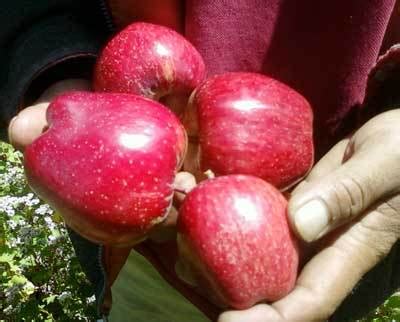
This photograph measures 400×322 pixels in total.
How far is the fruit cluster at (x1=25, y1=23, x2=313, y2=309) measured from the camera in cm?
106

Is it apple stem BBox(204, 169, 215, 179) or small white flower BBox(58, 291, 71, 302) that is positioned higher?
apple stem BBox(204, 169, 215, 179)

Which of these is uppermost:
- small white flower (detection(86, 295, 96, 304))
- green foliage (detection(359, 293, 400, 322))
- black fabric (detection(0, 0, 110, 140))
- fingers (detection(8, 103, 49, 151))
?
black fabric (detection(0, 0, 110, 140))

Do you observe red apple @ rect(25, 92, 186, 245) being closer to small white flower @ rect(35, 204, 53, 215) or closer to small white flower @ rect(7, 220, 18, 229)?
small white flower @ rect(35, 204, 53, 215)

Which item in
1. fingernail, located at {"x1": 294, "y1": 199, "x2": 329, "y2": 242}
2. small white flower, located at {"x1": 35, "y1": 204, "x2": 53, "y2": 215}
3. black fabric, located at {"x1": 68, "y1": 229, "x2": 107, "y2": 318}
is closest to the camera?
fingernail, located at {"x1": 294, "y1": 199, "x2": 329, "y2": 242}

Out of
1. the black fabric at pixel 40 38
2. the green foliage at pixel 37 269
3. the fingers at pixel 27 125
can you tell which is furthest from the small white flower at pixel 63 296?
the fingers at pixel 27 125

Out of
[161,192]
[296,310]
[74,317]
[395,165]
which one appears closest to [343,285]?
[296,310]

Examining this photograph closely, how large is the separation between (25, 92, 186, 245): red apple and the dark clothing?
0.63 feet

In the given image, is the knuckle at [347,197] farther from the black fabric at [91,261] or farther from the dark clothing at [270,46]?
the black fabric at [91,261]

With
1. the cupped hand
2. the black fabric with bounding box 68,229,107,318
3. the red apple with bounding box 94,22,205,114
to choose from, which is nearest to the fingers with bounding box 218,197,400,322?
the cupped hand

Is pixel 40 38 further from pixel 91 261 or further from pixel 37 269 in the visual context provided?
pixel 37 269

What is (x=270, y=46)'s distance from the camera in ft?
4.06

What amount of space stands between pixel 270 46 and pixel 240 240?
1.26 feet

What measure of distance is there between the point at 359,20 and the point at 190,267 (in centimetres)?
52

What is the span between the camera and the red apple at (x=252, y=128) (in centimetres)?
115
